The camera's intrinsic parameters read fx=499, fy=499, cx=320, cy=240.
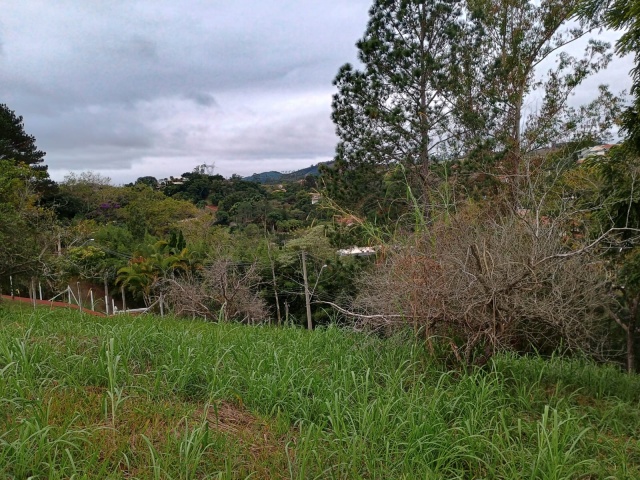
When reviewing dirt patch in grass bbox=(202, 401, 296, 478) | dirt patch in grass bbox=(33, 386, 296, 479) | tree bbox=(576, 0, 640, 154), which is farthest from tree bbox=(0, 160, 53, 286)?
tree bbox=(576, 0, 640, 154)

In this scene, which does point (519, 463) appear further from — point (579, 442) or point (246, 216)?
point (246, 216)

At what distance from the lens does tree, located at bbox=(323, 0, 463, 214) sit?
14.1 meters

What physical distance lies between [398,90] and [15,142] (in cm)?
2526

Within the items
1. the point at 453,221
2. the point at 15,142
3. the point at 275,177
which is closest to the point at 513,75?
the point at 453,221

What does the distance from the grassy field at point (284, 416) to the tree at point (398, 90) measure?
10.3 m

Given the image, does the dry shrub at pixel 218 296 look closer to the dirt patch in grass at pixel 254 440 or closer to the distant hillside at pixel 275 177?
the dirt patch in grass at pixel 254 440

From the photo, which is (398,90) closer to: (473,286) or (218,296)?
(218,296)

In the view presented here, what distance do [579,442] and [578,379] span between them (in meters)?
1.75

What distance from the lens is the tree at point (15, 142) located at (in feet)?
91.0

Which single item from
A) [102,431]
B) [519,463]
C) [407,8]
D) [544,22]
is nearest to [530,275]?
[519,463]

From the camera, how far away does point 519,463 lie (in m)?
2.68

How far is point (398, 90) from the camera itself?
1434 cm

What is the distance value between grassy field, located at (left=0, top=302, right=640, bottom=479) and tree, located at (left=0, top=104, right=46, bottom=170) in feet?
92.5

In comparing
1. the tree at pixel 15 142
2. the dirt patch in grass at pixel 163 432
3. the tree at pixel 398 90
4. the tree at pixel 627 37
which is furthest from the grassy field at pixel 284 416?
the tree at pixel 15 142
